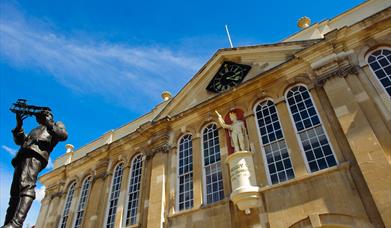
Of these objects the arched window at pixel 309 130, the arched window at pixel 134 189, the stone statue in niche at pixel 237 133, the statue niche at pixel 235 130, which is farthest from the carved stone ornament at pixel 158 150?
the arched window at pixel 309 130

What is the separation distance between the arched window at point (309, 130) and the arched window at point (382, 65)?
241 centimetres

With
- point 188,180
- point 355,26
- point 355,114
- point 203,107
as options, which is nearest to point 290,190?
point 355,114

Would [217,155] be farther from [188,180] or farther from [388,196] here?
[388,196]

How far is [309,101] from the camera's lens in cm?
1148

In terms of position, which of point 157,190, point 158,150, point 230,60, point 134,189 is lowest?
point 157,190

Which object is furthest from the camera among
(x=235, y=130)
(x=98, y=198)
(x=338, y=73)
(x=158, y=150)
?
(x=98, y=198)

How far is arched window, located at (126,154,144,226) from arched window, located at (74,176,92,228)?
134 inches

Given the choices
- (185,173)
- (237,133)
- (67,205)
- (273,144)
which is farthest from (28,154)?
(67,205)

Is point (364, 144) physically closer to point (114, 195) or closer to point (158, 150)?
point (158, 150)

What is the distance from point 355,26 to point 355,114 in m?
4.16

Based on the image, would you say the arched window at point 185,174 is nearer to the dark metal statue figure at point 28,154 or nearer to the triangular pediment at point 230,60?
the triangular pediment at point 230,60

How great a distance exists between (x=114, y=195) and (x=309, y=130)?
A: 10502 mm

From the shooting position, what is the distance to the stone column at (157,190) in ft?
40.2

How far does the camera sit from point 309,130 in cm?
1079
